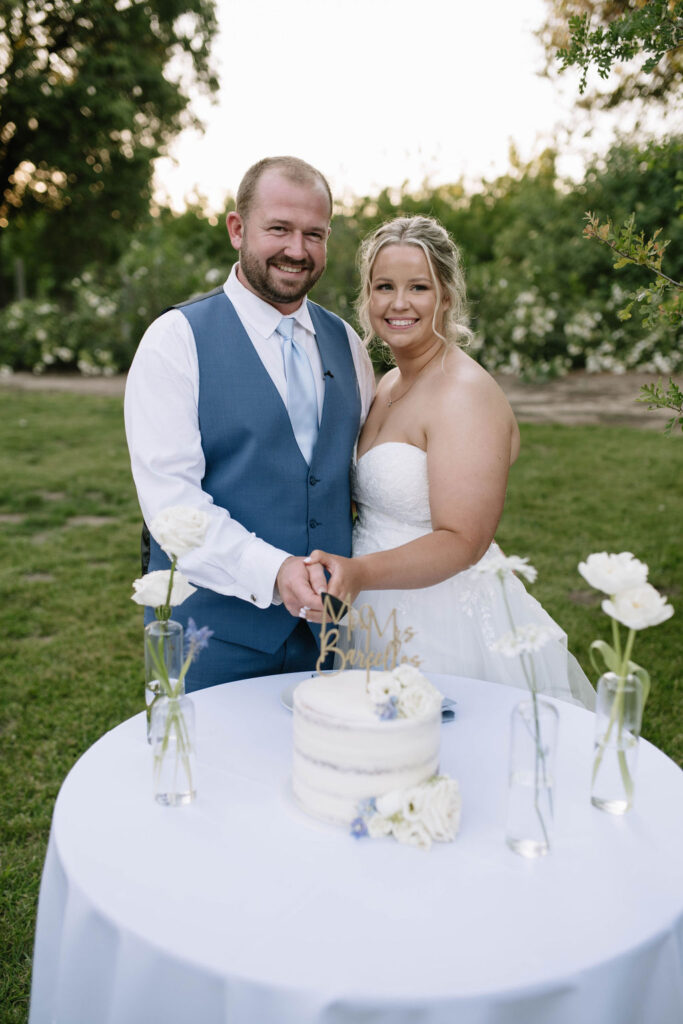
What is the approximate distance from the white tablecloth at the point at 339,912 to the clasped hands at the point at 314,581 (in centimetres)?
49

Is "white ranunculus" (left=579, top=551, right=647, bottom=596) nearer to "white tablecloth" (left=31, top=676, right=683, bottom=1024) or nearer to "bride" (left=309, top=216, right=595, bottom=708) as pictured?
"white tablecloth" (left=31, top=676, right=683, bottom=1024)

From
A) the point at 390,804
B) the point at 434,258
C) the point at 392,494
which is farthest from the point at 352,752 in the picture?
the point at 434,258

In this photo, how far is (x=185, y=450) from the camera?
2350 mm

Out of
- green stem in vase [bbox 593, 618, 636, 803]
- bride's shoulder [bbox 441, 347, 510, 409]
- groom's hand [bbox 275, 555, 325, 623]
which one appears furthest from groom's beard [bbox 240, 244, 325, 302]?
green stem in vase [bbox 593, 618, 636, 803]

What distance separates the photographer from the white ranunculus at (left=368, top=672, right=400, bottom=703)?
141cm

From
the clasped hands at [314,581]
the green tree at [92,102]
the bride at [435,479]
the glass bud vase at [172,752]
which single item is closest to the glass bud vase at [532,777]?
the glass bud vase at [172,752]

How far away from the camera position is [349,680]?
1.58 metres

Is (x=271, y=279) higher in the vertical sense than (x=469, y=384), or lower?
higher

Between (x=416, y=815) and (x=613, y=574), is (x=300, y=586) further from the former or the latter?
(x=613, y=574)

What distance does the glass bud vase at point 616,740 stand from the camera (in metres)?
1.41

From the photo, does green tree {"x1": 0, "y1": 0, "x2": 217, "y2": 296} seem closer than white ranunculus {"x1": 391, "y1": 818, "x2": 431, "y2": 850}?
No

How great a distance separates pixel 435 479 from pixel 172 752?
1.20 metres

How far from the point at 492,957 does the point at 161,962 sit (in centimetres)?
45

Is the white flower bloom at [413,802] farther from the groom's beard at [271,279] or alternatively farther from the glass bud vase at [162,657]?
the groom's beard at [271,279]
